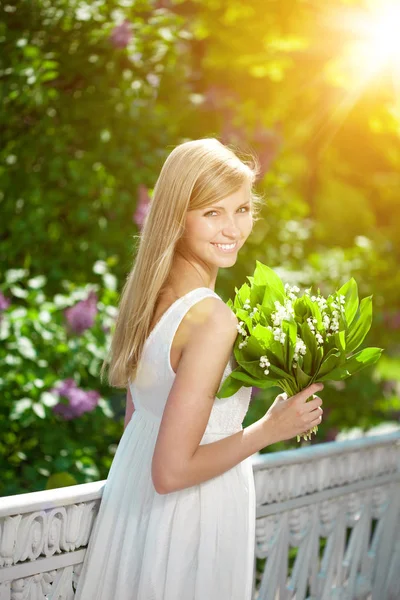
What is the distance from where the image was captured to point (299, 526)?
2910mm

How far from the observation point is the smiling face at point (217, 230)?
216 centimetres

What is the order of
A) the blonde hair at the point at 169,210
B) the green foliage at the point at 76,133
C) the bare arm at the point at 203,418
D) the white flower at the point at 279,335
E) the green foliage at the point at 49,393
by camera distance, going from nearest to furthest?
the bare arm at the point at 203,418
the white flower at the point at 279,335
the blonde hair at the point at 169,210
the green foliage at the point at 49,393
the green foliage at the point at 76,133

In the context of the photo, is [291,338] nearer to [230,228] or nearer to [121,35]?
[230,228]

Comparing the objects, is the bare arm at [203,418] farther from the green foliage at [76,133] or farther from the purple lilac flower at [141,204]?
the green foliage at [76,133]

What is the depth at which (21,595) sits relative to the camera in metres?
2.10

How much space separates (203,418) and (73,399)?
1.45 m

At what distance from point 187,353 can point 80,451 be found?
5.08ft

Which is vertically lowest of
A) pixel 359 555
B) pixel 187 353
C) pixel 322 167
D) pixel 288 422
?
→ pixel 322 167

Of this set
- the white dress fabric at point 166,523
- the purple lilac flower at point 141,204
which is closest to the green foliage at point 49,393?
the purple lilac flower at point 141,204

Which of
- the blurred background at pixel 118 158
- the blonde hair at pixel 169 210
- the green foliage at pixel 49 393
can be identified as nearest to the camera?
the blonde hair at pixel 169 210

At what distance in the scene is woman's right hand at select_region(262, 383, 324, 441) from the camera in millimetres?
2074

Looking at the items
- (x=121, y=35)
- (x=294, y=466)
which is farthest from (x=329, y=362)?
(x=121, y=35)

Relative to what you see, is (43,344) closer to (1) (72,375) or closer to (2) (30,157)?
(1) (72,375)

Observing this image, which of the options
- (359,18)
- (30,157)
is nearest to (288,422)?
(30,157)
